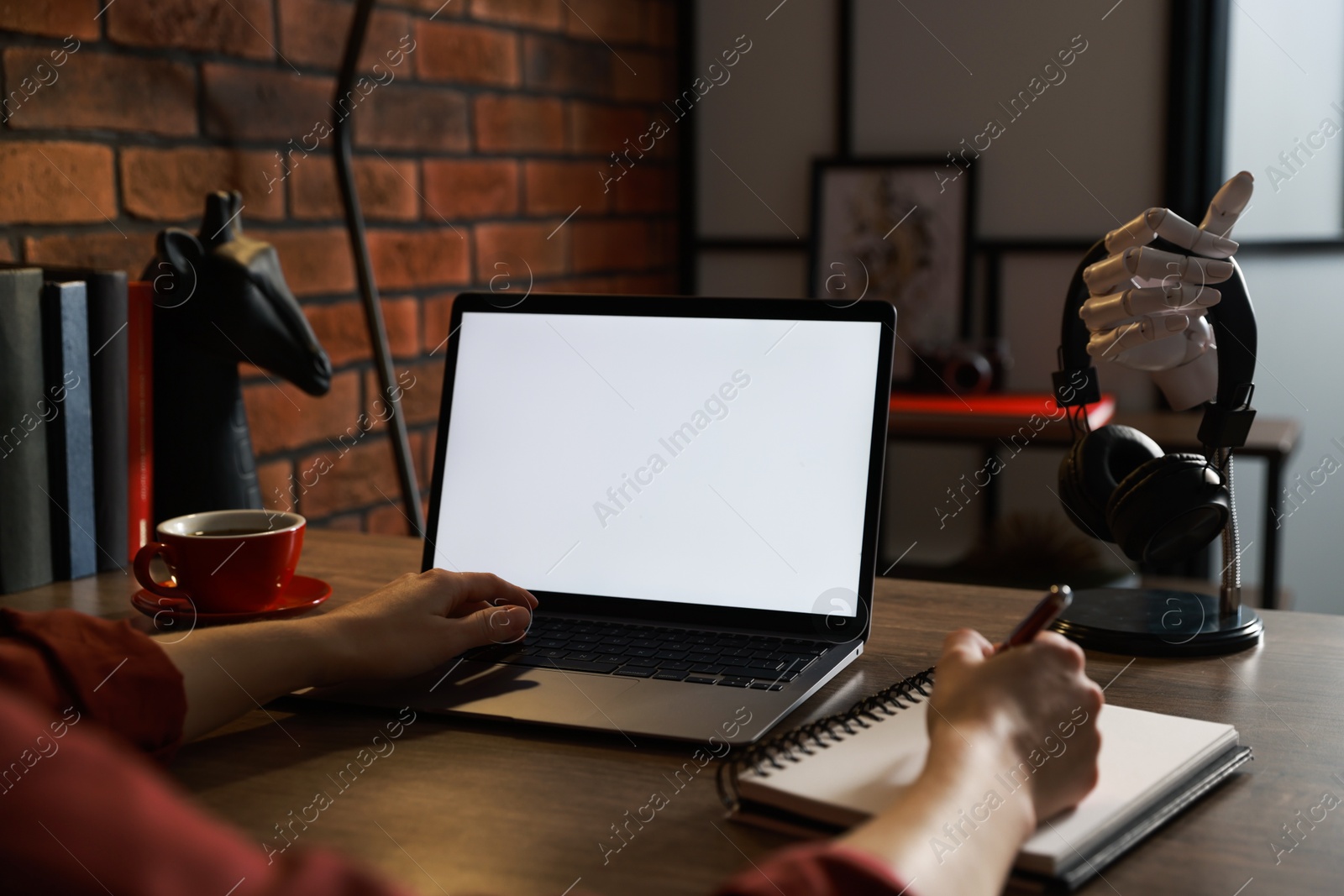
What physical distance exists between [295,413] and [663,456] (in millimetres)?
961

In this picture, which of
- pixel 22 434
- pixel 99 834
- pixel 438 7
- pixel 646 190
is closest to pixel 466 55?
pixel 438 7

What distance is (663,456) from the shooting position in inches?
37.6

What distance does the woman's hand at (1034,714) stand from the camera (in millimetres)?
594

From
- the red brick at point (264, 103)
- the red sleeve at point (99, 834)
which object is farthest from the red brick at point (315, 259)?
the red sleeve at point (99, 834)

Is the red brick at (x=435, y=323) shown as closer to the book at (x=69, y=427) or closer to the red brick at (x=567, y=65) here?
the red brick at (x=567, y=65)

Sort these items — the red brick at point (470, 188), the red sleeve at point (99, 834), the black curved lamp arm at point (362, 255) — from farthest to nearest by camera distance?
the red brick at point (470, 188) < the black curved lamp arm at point (362, 255) < the red sleeve at point (99, 834)

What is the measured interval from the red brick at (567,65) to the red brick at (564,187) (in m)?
0.15

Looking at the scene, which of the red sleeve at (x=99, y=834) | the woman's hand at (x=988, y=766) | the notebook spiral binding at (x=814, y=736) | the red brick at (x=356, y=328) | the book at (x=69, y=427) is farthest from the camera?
the red brick at (x=356, y=328)

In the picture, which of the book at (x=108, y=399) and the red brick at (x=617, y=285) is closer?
the book at (x=108, y=399)

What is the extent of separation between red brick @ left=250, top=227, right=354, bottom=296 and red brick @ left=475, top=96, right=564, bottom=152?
0.42m

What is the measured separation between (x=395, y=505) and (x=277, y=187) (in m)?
0.58

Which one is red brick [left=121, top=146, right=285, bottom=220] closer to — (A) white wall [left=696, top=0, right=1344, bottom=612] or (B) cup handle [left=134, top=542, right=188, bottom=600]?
(B) cup handle [left=134, top=542, right=188, bottom=600]

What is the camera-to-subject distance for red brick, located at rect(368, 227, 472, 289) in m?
1.91

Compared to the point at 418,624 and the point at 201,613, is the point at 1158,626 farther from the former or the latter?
the point at 201,613
